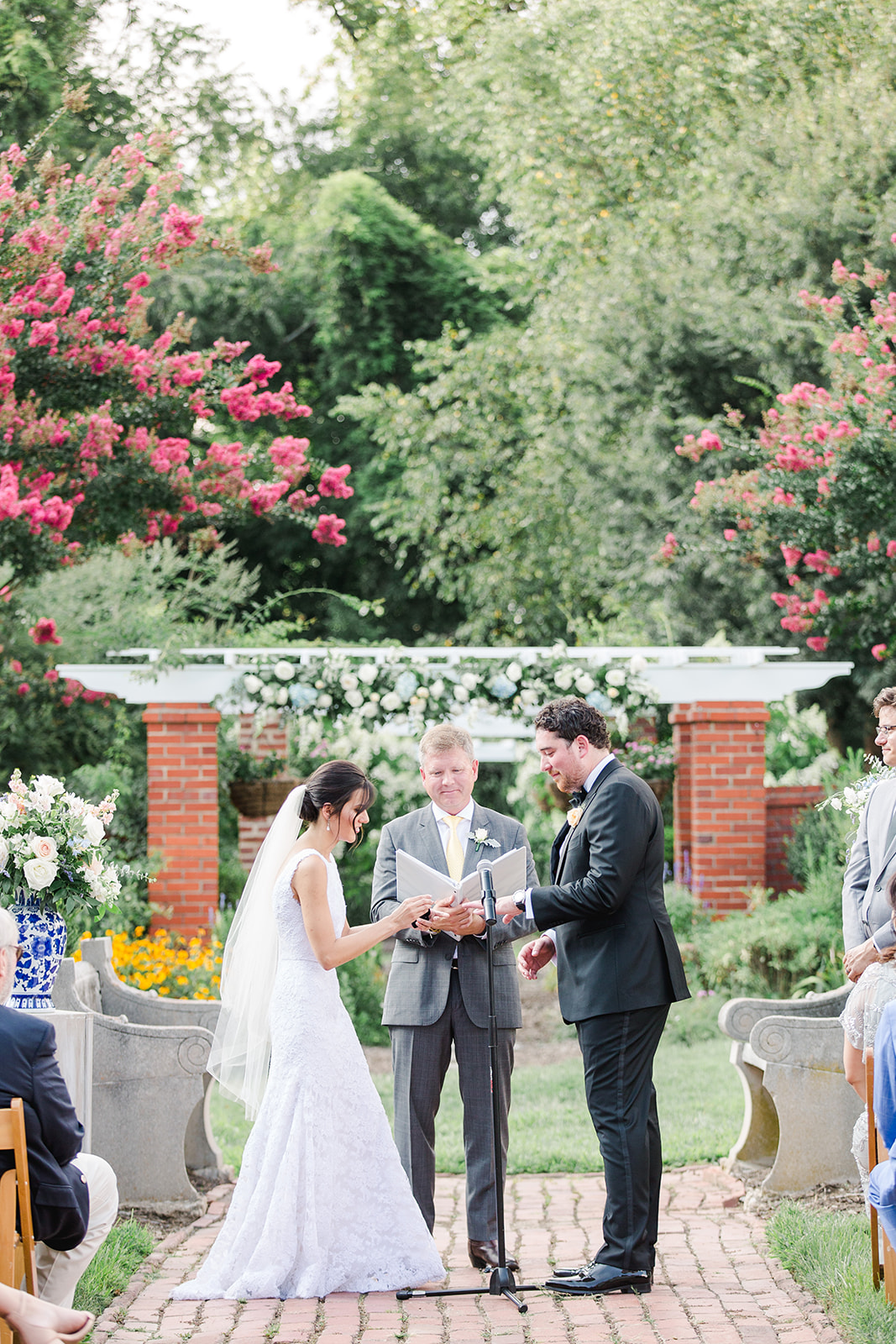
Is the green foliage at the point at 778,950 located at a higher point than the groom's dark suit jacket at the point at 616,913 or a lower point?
lower

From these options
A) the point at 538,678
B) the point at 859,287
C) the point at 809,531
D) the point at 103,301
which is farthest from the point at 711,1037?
the point at 859,287

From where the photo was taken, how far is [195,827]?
9805 mm

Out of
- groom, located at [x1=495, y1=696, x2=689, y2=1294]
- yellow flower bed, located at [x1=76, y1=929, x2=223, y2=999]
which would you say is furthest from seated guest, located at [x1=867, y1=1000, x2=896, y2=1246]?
yellow flower bed, located at [x1=76, y1=929, x2=223, y2=999]

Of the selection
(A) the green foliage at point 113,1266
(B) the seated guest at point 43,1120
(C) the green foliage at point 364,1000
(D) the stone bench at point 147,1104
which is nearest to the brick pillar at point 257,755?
(C) the green foliage at point 364,1000

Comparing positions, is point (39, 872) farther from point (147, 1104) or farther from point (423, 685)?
point (423, 685)

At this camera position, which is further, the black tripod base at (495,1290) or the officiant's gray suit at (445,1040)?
the officiant's gray suit at (445,1040)

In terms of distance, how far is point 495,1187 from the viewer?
486cm

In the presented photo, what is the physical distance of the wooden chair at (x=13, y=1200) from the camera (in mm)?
3459

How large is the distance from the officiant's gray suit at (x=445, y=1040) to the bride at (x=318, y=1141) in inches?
7.7

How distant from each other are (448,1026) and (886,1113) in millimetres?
1691

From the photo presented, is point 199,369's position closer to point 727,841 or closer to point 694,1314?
point 727,841

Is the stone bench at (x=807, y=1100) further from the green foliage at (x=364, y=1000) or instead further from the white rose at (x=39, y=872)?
the green foliage at (x=364, y=1000)

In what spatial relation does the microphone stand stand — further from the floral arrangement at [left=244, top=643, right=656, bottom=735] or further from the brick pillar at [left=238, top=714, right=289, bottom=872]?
the brick pillar at [left=238, top=714, right=289, bottom=872]

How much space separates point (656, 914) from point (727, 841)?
557 cm
